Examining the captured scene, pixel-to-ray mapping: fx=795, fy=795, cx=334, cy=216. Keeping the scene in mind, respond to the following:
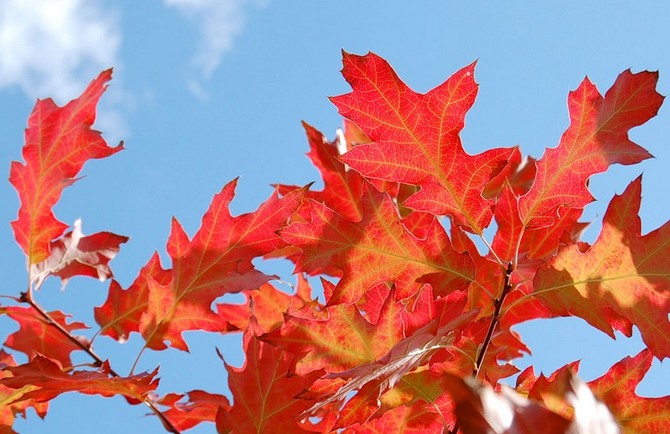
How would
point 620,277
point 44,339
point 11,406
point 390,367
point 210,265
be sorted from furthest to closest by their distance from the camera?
point 44,339 < point 11,406 < point 210,265 < point 620,277 < point 390,367

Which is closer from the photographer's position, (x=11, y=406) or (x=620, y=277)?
(x=620, y=277)

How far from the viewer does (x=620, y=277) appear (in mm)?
1489

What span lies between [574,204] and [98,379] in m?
0.98

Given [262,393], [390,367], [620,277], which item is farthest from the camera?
[262,393]

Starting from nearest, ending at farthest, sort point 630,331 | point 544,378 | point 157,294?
point 544,378 < point 630,331 < point 157,294

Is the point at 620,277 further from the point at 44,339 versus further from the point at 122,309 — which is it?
the point at 44,339

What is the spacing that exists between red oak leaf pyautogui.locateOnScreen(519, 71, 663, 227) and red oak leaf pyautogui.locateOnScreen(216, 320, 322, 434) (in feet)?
1.89

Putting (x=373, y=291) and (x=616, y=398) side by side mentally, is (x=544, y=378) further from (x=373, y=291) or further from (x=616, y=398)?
(x=373, y=291)

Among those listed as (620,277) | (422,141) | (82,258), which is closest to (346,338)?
(422,141)

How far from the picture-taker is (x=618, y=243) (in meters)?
1.49

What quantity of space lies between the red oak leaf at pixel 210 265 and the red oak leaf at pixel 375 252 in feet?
0.61

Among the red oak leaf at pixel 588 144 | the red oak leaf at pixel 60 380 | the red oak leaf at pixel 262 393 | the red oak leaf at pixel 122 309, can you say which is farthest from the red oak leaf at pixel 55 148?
the red oak leaf at pixel 588 144

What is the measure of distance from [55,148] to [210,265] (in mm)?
544

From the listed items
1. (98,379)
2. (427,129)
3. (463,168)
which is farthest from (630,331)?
(98,379)
